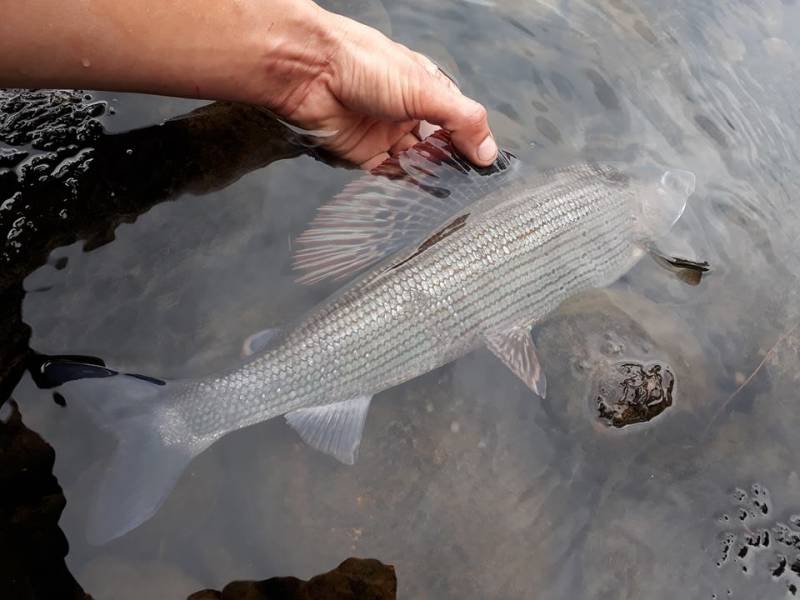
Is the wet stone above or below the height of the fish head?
below

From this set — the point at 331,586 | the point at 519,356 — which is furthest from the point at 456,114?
the point at 331,586

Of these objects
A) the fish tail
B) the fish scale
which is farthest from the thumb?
the fish tail

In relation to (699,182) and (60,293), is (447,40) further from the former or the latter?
(60,293)

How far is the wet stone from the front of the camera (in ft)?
12.2

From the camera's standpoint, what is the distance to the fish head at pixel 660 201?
4.23 m

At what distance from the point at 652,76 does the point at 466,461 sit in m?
3.73

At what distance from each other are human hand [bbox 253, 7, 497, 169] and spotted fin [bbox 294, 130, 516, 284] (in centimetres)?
14

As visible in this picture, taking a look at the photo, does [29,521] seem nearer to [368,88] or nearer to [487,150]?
[368,88]

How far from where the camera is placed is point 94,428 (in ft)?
10.1

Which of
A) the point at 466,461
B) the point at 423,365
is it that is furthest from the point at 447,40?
the point at 466,461

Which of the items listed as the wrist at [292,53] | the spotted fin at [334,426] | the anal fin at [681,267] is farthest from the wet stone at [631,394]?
the wrist at [292,53]

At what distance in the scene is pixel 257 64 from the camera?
141 inches

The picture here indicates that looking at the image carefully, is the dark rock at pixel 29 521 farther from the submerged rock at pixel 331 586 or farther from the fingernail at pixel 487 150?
the fingernail at pixel 487 150

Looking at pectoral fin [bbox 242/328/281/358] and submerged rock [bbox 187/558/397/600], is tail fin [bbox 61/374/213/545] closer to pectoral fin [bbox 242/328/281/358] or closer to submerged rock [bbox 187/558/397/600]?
pectoral fin [bbox 242/328/281/358]
